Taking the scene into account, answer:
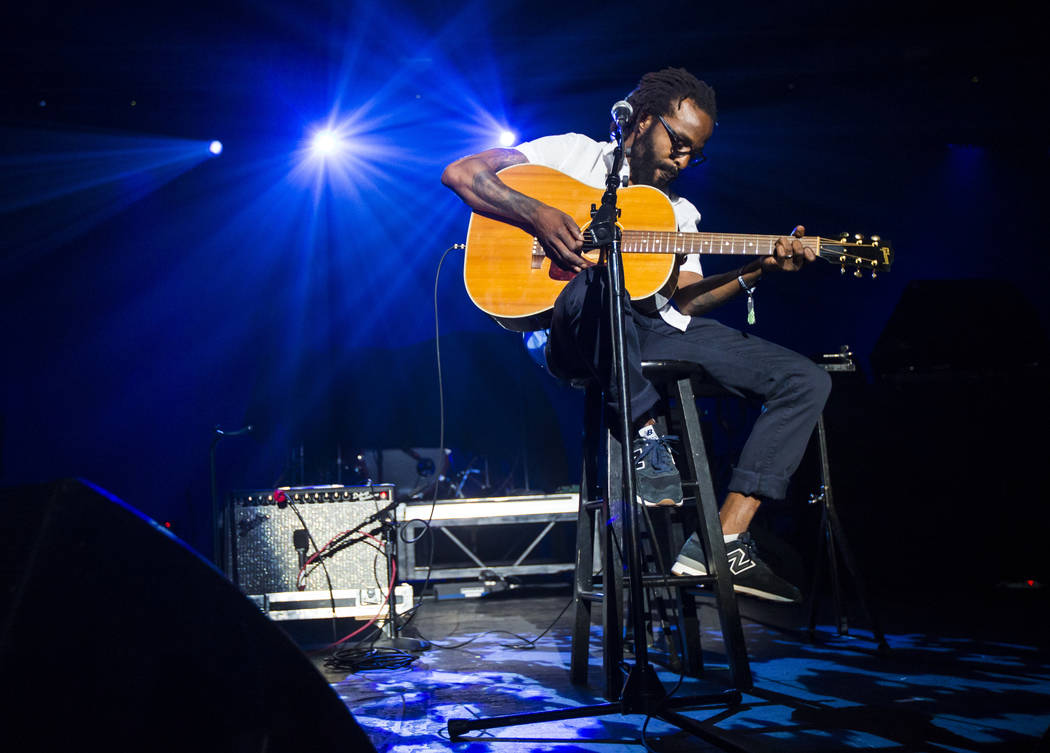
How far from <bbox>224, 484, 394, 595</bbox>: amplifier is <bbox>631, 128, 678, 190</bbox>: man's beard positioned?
7.28 ft

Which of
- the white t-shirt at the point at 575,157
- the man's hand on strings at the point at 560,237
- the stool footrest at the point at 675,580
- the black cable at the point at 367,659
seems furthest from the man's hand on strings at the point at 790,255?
the black cable at the point at 367,659

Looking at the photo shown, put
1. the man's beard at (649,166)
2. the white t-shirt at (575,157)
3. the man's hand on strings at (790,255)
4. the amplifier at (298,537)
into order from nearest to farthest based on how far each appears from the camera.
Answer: the man's hand on strings at (790,255) < the white t-shirt at (575,157) < the man's beard at (649,166) < the amplifier at (298,537)

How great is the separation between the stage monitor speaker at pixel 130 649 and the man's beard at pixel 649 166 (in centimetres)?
254

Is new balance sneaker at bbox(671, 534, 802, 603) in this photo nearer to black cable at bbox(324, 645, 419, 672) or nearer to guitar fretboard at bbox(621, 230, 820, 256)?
guitar fretboard at bbox(621, 230, 820, 256)

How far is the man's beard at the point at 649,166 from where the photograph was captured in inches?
118

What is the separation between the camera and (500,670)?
116 inches

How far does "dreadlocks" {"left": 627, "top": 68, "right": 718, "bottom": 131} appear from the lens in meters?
2.99

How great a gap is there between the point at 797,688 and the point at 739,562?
456 mm

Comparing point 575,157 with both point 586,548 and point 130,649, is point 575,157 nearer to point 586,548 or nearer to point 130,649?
point 586,548

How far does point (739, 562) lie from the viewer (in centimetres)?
247

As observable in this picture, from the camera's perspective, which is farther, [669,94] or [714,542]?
[669,94]

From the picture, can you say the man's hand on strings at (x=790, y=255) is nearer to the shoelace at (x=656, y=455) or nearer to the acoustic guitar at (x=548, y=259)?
the acoustic guitar at (x=548, y=259)

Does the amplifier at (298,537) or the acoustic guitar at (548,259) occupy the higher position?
the acoustic guitar at (548,259)

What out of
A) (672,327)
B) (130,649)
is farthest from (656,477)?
(130,649)
